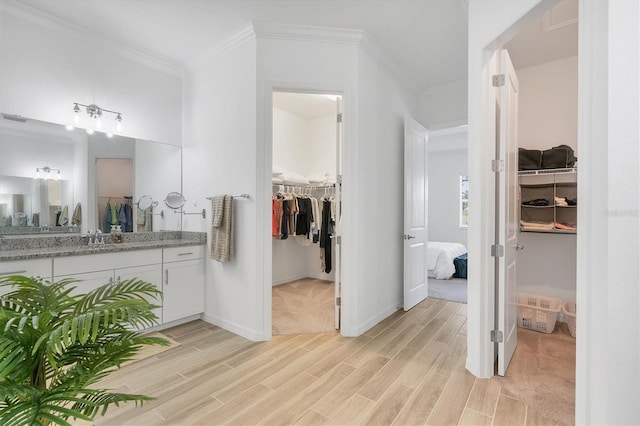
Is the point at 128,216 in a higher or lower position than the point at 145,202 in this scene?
lower

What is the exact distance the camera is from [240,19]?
2598 millimetres

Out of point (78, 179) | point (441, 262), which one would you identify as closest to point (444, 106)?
point (441, 262)

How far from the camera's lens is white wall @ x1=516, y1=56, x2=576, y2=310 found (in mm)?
3258

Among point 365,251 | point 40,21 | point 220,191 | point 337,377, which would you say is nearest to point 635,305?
point 337,377

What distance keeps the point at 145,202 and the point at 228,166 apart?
3.71 feet

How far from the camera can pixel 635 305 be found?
98cm

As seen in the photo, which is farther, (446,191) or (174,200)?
(446,191)

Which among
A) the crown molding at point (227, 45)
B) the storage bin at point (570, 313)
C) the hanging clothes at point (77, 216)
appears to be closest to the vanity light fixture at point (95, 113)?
the hanging clothes at point (77, 216)

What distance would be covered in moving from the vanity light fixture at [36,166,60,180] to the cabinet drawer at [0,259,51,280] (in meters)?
0.89

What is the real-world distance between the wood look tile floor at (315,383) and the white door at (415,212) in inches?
31.9

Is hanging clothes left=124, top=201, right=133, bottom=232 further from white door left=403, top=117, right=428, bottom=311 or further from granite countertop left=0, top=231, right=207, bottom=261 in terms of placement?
white door left=403, top=117, right=428, bottom=311

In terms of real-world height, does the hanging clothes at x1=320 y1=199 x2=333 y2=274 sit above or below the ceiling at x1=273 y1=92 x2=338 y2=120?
below

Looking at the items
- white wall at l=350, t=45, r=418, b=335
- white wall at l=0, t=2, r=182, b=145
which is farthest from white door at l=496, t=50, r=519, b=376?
white wall at l=0, t=2, r=182, b=145

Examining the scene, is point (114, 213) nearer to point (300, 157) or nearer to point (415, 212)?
point (300, 157)
